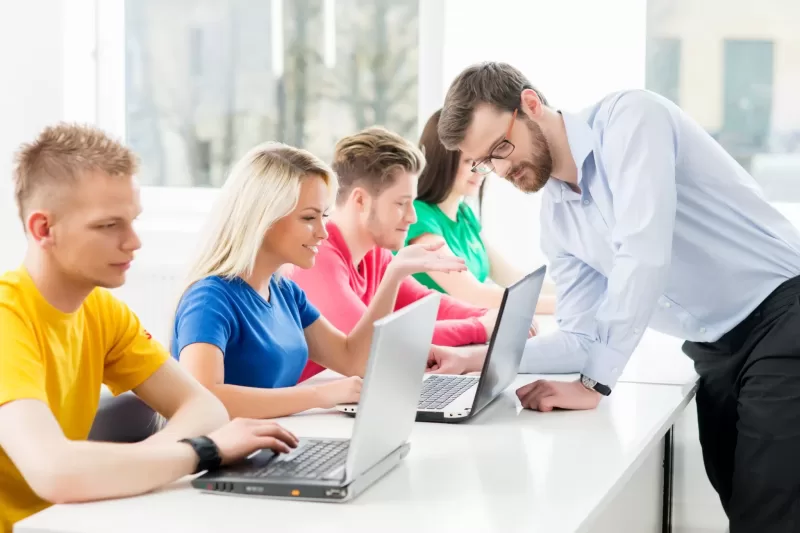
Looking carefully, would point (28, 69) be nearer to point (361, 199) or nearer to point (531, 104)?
point (361, 199)

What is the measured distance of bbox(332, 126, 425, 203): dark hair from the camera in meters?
2.47

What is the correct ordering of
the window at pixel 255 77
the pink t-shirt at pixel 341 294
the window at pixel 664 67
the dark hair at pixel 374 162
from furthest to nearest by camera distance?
the window at pixel 255 77, the window at pixel 664 67, the dark hair at pixel 374 162, the pink t-shirt at pixel 341 294

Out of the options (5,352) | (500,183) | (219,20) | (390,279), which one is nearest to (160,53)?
(219,20)

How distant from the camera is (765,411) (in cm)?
176

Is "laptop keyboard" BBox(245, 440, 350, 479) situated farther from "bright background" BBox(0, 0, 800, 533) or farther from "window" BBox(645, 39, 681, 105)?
"window" BBox(645, 39, 681, 105)

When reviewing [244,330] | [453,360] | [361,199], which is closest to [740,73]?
[361,199]

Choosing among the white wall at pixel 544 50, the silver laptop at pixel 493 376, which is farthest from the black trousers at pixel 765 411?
the white wall at pixel 544 50

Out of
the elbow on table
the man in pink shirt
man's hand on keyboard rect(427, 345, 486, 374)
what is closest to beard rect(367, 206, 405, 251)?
the man in pink shirt

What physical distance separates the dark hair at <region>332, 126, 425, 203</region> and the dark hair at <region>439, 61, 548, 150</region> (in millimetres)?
497

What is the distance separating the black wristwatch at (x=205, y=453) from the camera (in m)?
1.31

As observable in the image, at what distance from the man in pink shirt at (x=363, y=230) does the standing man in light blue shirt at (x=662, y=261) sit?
410 millimetres

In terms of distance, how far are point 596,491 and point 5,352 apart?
0.82 m

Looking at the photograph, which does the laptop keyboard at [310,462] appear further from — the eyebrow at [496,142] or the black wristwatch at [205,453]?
the eyebrow at [496,142]

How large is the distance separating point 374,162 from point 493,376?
0.91 m
